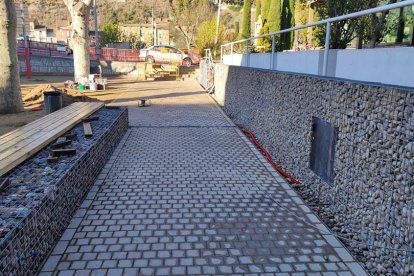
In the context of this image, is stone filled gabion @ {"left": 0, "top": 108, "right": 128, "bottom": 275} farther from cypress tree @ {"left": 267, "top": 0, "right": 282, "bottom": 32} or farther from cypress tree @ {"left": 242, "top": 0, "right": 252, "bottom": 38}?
cypress tree @ {"left": 242, "top": 0, "right": 252, "bottom": 38}

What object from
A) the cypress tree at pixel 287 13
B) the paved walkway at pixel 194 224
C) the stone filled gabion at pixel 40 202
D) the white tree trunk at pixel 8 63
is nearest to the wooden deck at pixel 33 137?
the stone filled gabion at pixel 40 202

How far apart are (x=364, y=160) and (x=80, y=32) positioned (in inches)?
732

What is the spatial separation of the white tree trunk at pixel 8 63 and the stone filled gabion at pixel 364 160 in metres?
8.51

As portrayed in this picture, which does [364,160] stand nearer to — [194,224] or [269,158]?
[194,224]

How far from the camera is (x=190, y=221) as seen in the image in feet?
14.4

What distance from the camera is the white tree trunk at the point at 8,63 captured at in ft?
35.0

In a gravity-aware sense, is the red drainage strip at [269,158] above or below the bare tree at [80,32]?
below

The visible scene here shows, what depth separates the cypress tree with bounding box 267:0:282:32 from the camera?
25641 mm

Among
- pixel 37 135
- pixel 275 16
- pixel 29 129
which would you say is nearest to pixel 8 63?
pixel 29 129

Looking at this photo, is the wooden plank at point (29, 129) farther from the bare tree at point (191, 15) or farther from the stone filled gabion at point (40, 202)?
the bare tree at point (191, 15)

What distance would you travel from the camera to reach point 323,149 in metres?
4.93

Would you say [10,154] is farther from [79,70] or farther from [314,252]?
[79,70]

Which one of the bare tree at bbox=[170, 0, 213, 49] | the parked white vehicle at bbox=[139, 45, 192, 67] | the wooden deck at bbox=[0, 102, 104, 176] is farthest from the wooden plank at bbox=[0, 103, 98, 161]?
the bare tree at bbox=[170, 0, 213, 49]

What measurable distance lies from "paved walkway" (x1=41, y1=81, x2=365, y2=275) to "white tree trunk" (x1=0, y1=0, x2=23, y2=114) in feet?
18.5
